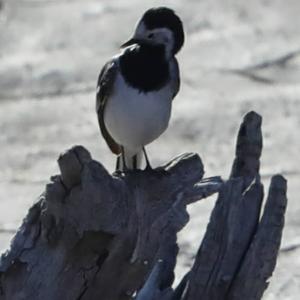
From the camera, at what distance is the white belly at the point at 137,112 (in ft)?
18.9

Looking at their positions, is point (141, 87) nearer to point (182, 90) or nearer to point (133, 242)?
point (133, 242)

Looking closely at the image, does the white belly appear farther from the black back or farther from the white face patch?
the white face patch

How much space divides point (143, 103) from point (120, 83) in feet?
0.48

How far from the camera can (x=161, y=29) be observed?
5531 mm

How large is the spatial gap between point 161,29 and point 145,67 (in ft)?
0.82

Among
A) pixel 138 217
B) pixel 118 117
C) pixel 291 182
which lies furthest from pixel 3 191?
pixel 138 217

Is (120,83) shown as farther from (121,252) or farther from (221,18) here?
(221,18)

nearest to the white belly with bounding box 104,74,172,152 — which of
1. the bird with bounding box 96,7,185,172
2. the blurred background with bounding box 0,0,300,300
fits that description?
the bird with bounding box 96,7,185,172

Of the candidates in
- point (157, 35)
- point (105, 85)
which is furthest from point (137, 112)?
point (157, 35)

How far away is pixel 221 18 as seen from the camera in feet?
34.6

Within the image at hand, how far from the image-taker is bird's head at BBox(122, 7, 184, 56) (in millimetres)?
5457

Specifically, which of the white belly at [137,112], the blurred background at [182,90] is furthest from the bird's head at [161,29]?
the blurred background at [182,90]

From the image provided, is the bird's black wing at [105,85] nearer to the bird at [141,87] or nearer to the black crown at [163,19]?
the bird at [141,87]

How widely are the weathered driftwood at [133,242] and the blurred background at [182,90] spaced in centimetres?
169
